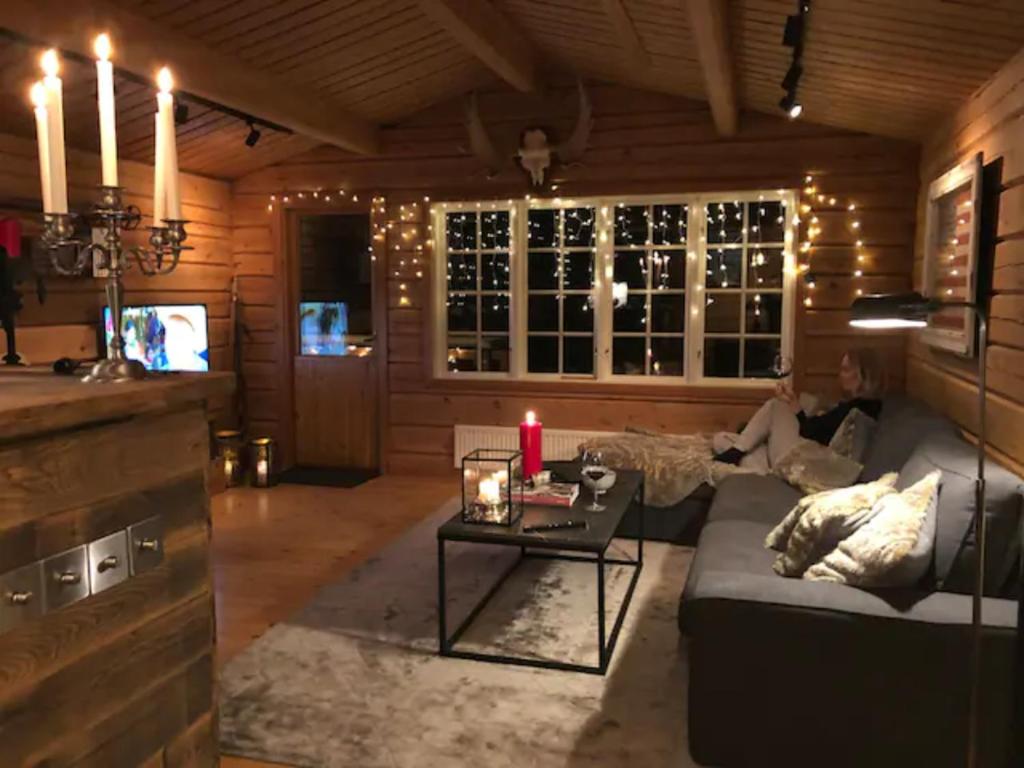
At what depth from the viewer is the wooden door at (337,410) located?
6.32 m

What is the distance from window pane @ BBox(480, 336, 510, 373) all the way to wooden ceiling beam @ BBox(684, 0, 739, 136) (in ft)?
7.00

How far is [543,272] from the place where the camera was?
19.6ft

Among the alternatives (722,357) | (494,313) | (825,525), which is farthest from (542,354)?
(825,525)

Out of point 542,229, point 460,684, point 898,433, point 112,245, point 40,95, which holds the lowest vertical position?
point 460,684

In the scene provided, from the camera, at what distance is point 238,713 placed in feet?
8.98

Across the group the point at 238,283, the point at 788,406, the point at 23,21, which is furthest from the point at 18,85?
the point at 788,406

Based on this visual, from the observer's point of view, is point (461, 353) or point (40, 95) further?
point (461, 353)

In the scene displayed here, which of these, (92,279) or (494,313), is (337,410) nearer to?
(494,313)

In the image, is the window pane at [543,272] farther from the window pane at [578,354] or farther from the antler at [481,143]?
the antler at [481,143]

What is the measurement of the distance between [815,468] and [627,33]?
2326 mm

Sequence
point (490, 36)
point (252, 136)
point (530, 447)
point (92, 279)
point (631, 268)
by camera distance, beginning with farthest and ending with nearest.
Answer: point (631, 268) < point (252, 136) < point (92, 279) < point (490, 36) < point (530, 447)

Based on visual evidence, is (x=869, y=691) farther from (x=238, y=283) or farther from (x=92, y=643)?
(x=238, y=283)

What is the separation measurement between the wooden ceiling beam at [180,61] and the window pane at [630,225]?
1893mm

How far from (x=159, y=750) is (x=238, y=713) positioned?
1.33 metres
